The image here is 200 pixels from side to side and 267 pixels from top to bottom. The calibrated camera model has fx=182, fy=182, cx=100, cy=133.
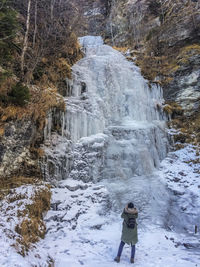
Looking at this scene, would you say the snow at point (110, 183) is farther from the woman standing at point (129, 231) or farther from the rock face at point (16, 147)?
the rock face at point (16, 147)

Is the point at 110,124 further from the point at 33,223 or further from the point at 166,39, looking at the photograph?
the point at 166,39

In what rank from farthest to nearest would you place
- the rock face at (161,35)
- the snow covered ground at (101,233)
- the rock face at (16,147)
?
the rock face at (161,35)
the rock face at (16,147)
the snow covered ground at (101,233)

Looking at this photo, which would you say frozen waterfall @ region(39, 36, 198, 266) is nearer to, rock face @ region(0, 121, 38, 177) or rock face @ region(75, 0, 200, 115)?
rock face @ region(0, 121, 38, 177)

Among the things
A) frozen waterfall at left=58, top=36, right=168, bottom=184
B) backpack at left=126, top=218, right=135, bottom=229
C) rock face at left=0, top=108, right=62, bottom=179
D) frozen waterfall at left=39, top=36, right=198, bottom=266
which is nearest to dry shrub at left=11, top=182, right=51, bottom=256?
frozen waterfall at left=39, top=36, right=198, bottom=266

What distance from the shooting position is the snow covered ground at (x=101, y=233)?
13.5 feet

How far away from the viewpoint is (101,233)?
555cm

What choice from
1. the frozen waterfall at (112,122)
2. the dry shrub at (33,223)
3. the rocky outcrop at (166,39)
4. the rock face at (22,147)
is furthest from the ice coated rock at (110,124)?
the rocky outcrop at (166,39)

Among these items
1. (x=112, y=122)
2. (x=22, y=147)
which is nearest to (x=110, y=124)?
(x=112, y=122)

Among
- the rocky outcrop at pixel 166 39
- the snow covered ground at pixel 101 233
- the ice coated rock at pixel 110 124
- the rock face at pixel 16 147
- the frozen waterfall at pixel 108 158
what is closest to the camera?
the snow covered ground at pixel 101 233

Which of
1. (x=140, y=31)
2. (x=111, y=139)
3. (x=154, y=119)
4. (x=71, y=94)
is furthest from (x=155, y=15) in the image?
(x=111, y=139)

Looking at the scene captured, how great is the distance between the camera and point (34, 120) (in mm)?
6754

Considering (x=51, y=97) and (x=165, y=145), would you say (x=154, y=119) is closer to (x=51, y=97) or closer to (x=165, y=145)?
(x=165, y=145)

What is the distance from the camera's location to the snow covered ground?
412 cm

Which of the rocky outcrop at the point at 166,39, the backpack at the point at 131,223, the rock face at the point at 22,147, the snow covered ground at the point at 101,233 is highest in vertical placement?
the rocky outcrop at the point at 166,39
